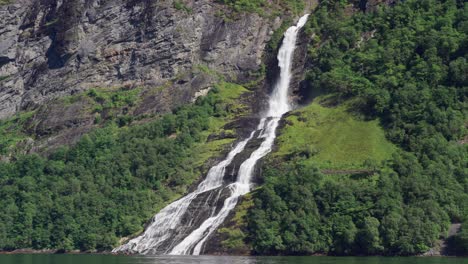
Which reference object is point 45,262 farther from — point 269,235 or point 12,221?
point 12,221

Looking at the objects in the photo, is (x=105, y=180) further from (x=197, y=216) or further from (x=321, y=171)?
(x=321, y=171)

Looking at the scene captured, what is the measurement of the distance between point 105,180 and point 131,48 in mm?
48385

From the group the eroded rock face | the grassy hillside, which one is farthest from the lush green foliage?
the eroded rock face

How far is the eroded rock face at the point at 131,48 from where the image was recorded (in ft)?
593

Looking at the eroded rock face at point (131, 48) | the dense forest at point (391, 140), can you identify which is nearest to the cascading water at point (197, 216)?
the dense forest at point (391, 140)

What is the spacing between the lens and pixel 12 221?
137375mm

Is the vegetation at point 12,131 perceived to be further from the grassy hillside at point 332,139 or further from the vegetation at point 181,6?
the grassy hillside at point 332,139

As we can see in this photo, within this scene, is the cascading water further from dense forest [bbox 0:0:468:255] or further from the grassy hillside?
the grassy hillside

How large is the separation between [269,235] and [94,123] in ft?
221

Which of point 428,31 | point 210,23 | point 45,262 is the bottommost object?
point 45,262

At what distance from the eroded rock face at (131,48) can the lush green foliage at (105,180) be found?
54.2 feet

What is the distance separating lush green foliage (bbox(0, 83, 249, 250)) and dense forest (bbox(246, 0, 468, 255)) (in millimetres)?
18172

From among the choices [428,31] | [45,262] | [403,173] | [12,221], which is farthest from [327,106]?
[45,262]

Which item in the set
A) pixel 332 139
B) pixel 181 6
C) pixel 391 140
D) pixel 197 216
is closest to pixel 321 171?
pixel 332 139
